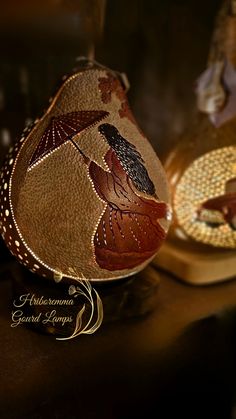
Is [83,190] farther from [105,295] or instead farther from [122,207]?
[105,295]

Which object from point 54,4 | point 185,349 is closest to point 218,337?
point 185,349

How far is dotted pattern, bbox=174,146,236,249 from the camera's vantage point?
65 centimetres

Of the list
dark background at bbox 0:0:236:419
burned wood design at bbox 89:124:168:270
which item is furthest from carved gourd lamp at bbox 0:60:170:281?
dark background at bbox 0:0:236:419

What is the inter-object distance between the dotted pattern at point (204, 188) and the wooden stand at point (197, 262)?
5 centimetres

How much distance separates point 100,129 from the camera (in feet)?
1.63

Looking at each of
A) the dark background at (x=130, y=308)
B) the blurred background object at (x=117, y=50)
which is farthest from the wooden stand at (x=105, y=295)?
the blurred background object at (x=117, y=50)

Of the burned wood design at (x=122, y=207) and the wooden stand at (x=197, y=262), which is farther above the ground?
the burned wood design at (x=122, y=207)

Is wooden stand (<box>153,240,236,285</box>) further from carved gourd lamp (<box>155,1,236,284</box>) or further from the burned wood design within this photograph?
the burned wood design

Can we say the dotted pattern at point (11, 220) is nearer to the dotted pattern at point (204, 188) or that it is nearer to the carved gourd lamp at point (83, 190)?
the carved gourd lamp at point (83, 190)

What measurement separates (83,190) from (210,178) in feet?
0.80

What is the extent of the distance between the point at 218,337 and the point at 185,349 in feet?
0.19

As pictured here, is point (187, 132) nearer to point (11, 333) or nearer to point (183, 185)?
point (183, 185)

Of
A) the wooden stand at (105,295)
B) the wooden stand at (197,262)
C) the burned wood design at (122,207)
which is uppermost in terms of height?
the burned wood design at (122,207)

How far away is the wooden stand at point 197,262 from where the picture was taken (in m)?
0.71
